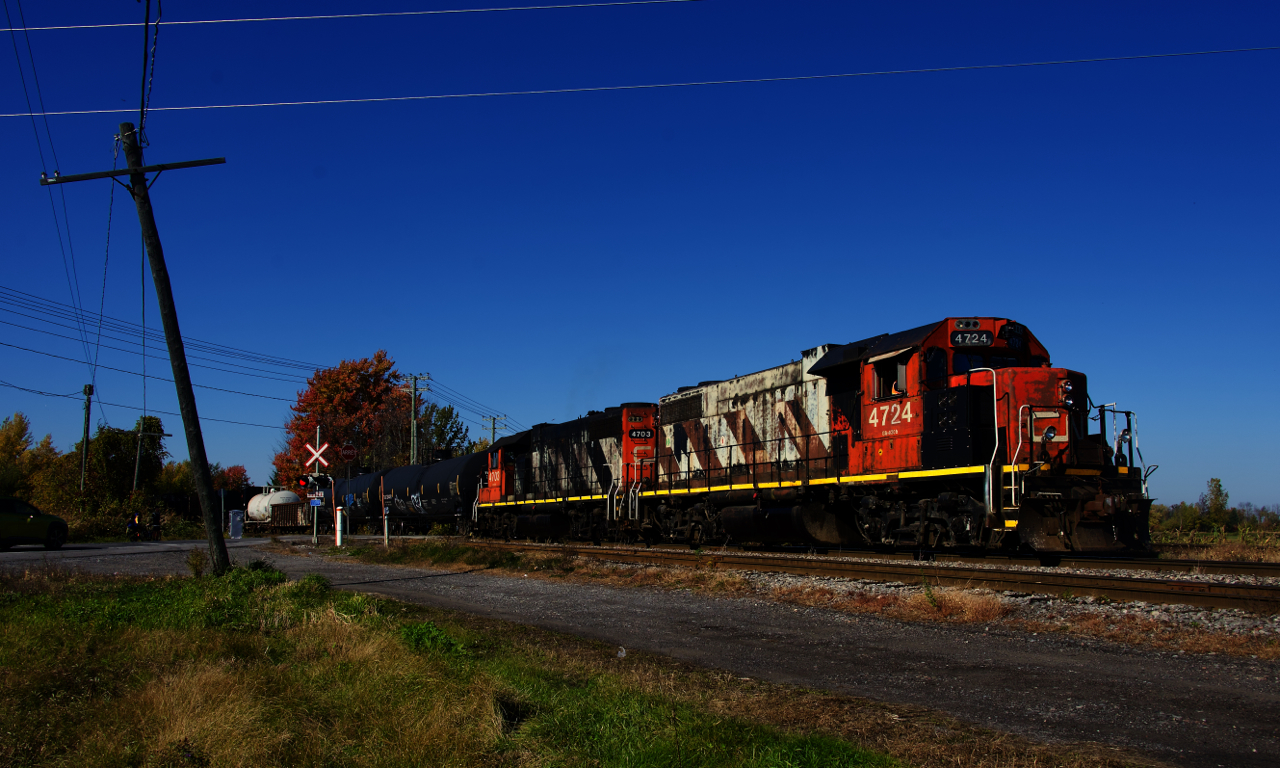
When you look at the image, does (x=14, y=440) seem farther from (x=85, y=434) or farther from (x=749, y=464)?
(x=749, y=464)

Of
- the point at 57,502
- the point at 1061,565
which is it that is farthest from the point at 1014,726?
the point at 57,502

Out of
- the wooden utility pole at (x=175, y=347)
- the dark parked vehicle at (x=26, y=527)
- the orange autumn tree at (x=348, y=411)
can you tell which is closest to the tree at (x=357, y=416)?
the orange autumn tree at (x=348, y=411)

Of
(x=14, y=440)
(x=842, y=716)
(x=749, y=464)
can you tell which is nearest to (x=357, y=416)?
(x=14, y=440)

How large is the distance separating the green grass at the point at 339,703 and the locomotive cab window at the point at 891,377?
930cm

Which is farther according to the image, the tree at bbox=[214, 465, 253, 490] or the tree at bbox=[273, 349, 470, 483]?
the tree at bbox=[214, 465, 253, 490]

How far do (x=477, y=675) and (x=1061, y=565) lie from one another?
11391mm

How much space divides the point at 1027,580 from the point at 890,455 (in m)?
4.83

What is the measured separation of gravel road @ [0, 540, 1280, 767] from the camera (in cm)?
523

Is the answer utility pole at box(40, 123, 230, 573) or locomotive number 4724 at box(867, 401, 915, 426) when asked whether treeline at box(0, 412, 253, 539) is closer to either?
utility pole at box(40, 123, 230, 573)

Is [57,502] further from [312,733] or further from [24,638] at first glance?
[312,733]

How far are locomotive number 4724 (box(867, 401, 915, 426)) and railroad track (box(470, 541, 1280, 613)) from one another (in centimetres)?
294

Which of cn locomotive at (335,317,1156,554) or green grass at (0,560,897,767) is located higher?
cn locomotive at (335,317,1156,554)

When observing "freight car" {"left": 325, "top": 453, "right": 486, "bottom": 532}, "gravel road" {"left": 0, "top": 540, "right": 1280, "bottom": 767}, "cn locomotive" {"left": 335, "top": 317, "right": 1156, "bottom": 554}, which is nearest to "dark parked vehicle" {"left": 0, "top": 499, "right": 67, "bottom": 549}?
"freight car" {"left": 325, "top": 453, "right": 486, "bottom": 532}

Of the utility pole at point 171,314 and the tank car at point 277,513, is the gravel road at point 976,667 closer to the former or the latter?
the utility pole at point 171,314
